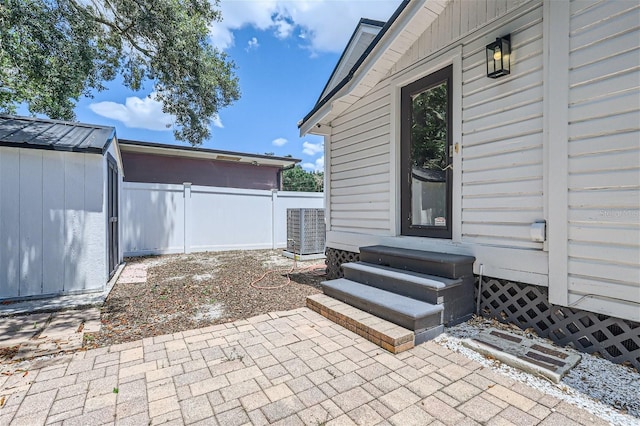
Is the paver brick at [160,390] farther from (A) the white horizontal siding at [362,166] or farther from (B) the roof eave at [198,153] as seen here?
(B) the roof eave at [198,153]

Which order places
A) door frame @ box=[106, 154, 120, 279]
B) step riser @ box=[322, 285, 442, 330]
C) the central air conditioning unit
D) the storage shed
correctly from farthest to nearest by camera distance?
the central air conditioning unit, door frame @ box=[106, 154, 120, 279], the storage shed, step riser @ box=[322, 285, 442, 330]

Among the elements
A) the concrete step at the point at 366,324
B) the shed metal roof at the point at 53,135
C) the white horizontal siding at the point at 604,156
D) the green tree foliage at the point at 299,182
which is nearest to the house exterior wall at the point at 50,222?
the shed metal roof at the point at 53,135

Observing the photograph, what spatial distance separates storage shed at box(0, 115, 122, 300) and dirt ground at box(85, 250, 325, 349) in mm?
703

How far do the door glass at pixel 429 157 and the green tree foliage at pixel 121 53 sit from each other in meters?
4.36

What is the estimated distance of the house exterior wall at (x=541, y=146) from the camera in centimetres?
216

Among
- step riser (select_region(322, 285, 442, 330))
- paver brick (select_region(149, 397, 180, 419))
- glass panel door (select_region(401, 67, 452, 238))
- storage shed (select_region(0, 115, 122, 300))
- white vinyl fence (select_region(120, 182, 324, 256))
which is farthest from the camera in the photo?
white vinyl fence (select_region(120, 182, 324, 256))

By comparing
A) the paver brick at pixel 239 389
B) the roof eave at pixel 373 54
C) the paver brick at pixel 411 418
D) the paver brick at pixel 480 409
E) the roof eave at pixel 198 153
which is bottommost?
the paver brick at pixel 239 389

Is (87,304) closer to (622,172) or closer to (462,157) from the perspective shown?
(462,157)

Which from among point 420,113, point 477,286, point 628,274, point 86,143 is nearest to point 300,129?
point 420,113

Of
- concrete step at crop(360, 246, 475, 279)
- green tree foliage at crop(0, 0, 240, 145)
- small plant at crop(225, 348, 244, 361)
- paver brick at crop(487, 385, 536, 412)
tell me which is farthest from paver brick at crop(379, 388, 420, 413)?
green tree foliage at crop(0, 0, 240, 145)

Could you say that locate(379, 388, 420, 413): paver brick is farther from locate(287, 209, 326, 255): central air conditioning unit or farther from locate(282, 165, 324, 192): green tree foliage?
locate(282, 165, 324, 192): green tree foliage

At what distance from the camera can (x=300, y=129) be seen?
552 cm

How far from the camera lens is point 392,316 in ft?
9.14

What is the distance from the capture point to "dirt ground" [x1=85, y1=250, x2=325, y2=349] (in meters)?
3.20
